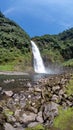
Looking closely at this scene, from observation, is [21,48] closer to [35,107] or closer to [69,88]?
[69,88]

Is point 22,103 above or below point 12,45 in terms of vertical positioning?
below

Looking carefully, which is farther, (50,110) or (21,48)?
(21,48)

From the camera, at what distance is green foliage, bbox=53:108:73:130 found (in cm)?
1484

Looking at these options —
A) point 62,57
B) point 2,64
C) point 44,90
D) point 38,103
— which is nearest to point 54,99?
point 38,103

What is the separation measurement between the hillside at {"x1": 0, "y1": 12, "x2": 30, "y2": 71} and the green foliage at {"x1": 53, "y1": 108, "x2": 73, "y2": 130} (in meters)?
74.0

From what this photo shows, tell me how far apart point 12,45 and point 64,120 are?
8618cm

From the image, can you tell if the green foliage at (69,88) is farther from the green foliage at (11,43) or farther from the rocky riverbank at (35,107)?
the green foliage at (11,43)

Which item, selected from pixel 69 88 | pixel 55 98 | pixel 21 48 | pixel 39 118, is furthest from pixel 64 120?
pixel 21 48

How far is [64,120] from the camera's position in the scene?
50.6ft

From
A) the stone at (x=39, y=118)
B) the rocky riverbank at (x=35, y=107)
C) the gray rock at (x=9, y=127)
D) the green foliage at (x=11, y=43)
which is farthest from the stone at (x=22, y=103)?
the green foliage at (x=11, y=43)

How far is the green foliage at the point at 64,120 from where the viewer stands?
1484 cm

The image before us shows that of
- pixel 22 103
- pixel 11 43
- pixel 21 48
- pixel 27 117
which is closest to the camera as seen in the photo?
pixel 27 117

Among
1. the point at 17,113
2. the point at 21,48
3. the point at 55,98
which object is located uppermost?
the point at 21,48

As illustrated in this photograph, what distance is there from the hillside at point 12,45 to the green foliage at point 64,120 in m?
74.0
